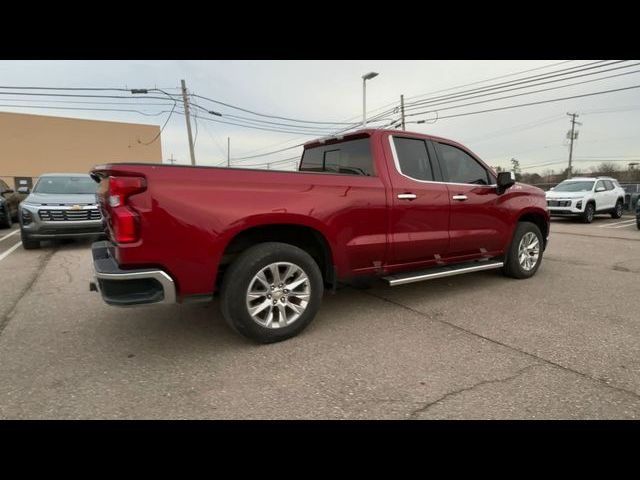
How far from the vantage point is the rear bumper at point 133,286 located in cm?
278

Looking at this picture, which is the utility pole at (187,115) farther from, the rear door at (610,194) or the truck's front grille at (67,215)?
the rear door at (610,194)

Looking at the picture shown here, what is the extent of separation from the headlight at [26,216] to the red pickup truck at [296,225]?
18.1 feet

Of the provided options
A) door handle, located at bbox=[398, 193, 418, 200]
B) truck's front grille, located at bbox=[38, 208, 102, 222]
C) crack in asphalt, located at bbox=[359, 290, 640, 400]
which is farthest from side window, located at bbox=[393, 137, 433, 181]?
truck's front grille, located at bbox=[38, 208, 102, 222]

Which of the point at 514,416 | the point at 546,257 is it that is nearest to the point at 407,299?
the point at 514,416

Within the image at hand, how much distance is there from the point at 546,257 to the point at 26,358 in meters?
7.94

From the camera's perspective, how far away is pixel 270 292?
3.28m

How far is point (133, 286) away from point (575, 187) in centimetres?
1719

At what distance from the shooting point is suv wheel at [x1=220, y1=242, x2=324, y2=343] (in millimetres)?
3135

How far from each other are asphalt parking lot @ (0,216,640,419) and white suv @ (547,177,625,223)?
1082 centimetres

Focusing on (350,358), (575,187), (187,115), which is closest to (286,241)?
(350,358)

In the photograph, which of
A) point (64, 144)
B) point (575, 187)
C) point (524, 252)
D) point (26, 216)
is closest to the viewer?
point (524, 252)

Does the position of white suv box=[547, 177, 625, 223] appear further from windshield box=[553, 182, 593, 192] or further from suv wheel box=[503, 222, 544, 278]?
suv wheel box=[503, 222, 544, 278]

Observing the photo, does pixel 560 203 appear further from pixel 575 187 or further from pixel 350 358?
pixel 350 358
